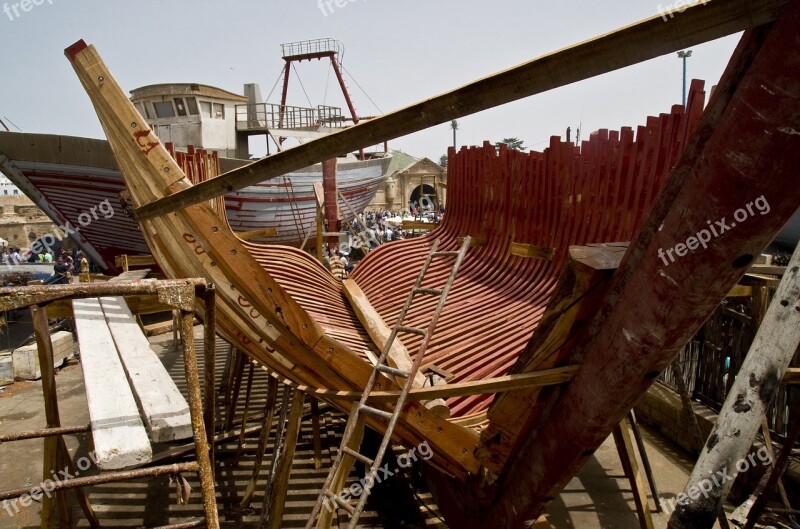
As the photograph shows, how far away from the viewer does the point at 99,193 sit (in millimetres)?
10859

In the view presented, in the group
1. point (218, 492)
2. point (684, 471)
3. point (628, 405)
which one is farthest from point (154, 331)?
point (628, 405)

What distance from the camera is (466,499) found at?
3.43 meters

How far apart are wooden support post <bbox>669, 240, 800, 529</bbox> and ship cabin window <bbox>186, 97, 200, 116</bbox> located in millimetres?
14671

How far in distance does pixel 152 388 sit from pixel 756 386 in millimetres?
3171

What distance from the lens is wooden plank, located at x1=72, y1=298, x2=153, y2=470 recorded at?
1815mm

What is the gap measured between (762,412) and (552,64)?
97.1 inches

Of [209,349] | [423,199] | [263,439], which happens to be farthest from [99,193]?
[423,199]

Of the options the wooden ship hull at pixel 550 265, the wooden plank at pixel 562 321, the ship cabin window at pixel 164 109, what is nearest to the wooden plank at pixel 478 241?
the wooden ship hull at pixel 550 265

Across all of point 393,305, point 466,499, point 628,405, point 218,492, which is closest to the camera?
point 628,405

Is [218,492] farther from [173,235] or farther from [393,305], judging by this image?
[173,235]

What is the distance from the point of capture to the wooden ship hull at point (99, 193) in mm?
10094

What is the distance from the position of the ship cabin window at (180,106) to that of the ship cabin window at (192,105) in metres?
0.14

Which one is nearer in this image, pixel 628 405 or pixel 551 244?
pixel 628 405

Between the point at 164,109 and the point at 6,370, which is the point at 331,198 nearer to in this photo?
the point at 6,370
